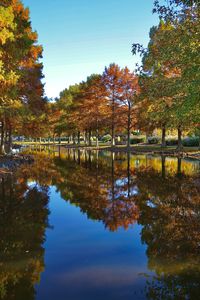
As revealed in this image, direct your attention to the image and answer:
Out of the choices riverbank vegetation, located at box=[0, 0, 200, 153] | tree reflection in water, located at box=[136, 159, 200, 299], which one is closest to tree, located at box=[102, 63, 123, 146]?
riverbank vegetation, located at box=[0, 0, 200, 153]

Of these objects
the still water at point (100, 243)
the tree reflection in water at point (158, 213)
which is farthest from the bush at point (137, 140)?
the still water at point (100, 243)

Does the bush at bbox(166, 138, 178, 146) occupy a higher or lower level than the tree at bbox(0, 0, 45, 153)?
lower

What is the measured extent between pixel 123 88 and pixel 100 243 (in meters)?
50.2

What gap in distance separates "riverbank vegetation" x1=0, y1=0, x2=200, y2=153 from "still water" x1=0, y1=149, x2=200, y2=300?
433 cm

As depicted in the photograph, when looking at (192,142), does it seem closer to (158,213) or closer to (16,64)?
(16,64)

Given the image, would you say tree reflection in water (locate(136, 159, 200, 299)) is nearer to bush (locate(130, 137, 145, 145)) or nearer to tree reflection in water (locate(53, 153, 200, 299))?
tree reflection in water (locate(53, 153, 200, 299))

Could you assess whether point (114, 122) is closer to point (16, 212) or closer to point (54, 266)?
point (16, 212)

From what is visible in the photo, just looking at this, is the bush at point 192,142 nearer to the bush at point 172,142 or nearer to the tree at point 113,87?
the bush at point 172,142

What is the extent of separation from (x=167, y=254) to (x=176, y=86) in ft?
34.2

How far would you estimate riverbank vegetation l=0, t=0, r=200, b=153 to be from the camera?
14784mm

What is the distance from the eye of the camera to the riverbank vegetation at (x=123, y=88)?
14.8 meters

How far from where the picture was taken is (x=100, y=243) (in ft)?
29.4

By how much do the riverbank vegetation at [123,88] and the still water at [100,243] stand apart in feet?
14.2

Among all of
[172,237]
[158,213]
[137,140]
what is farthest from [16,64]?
[137,140]
